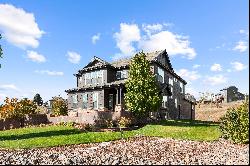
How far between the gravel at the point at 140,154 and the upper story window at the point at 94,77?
24.4m

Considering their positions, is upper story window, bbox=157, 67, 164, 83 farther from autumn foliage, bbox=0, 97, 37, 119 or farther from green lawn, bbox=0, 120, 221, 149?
autumn foliage, bbox=0, 97, 37, 119

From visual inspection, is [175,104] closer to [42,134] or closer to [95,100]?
[95,100]

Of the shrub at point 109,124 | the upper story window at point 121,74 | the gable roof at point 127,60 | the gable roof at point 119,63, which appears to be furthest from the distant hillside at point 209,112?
the shrub at point 109,124

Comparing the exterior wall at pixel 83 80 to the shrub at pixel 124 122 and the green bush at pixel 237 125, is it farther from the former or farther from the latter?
the green bush at pixel 237 125

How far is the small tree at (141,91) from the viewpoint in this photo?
4209cm

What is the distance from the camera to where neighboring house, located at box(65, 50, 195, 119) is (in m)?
51.7

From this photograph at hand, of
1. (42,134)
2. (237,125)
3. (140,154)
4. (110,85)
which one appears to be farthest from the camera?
(110,85)

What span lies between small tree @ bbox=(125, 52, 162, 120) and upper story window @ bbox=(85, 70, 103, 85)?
11374 mm

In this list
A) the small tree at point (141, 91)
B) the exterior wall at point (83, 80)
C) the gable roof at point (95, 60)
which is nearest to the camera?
the small tree at point (141, 91)

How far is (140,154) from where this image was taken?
76.1 feet

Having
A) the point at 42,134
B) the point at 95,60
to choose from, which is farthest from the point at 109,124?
the point at 95,60

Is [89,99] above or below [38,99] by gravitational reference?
above

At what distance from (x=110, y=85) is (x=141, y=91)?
9.05 meters

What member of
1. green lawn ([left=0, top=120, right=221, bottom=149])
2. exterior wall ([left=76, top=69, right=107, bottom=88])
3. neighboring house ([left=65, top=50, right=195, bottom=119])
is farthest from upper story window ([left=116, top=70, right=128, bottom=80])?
green lawn ([left=0, top=120, right=221, bottom=149])
